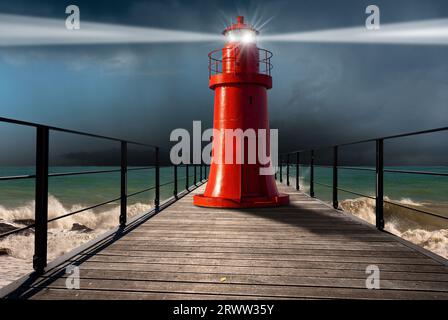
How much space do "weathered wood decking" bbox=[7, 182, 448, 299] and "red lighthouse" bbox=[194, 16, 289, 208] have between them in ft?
4.45

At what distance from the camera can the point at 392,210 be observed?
48.1ft

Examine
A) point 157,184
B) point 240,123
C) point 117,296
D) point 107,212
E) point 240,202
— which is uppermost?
point 240,123

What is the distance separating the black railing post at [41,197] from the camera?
A: 2.00 metres

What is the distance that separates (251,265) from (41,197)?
146cm

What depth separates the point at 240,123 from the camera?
4910mm

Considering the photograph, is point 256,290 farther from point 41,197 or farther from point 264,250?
point 41,197

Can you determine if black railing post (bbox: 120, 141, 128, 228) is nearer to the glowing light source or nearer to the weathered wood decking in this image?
the weathered wood decking

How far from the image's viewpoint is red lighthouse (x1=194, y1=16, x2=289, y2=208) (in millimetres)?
4875

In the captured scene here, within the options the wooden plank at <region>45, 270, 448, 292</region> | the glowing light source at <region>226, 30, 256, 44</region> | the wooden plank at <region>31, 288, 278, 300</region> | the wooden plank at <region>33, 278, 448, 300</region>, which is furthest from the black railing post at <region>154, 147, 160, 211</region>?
the wooden plank at <region>31, 288, 278, 300</region>

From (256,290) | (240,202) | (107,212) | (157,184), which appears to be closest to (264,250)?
(256,290)

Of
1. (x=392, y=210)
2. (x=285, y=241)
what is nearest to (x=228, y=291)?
(x=285, y=241)

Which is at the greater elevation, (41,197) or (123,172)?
(123,172)

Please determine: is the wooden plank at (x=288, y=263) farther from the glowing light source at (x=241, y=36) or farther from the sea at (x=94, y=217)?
the glowing light source at (x=241, y=36)
